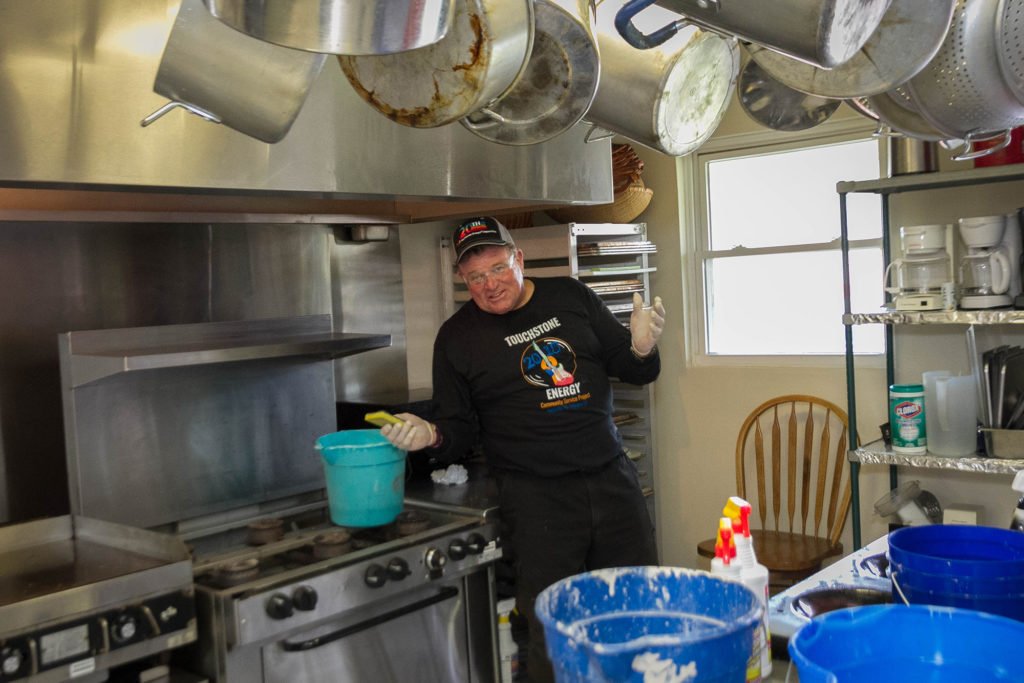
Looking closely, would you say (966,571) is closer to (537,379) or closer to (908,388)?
(537,379)

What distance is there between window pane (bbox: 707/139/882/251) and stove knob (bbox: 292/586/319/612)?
8.24 feet

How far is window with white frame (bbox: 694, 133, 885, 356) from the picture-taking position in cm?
367

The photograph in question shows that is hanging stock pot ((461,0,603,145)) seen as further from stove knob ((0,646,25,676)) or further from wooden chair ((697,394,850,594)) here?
wooden chair ((697,394,850,594))

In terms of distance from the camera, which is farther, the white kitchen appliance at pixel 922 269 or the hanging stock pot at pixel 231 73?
the white kitchen appliance at pixel 922 269

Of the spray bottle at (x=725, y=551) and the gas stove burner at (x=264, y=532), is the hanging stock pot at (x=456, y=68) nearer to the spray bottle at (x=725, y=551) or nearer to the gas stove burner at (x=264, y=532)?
the spray bottle at (x=725, y=551)

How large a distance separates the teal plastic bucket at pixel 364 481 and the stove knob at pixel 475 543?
0.22 metres

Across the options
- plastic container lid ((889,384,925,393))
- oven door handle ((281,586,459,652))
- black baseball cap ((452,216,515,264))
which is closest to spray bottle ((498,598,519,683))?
oven door handle ((281,586,459,652))

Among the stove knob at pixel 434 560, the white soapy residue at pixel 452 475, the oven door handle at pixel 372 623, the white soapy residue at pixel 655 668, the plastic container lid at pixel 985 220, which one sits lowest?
the oven door handle at pixel 372 623

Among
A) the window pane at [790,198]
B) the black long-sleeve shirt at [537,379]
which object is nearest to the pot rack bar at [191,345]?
→ the black long-sleeve shirt at [537,379]

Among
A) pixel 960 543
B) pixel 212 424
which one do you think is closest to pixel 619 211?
pixel 212 424

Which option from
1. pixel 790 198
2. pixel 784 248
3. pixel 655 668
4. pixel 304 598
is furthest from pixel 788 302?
pixel 655 668

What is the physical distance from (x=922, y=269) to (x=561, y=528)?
4.99 ft

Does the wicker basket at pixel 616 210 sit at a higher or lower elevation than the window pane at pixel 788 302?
higher

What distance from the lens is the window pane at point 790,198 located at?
365 centimetres
